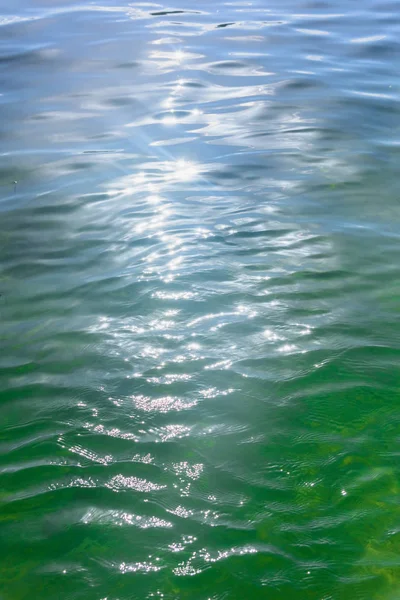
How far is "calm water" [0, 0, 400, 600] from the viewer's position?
271 centimetres

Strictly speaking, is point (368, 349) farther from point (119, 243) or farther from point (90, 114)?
point (90, 114)

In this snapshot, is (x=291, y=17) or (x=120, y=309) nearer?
(x=120, y=309)

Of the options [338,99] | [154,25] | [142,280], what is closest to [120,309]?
[142,280]

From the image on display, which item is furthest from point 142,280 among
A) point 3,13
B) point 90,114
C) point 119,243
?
point 3,13

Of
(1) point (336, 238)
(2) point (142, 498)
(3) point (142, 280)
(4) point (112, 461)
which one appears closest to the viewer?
(2) point (142, 498)

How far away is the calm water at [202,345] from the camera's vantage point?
8.89ft

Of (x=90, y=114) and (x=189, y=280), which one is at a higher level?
(x=90, y=114)

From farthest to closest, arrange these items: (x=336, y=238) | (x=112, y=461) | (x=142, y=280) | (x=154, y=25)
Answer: (x=154, y=25)
(x=336, y=238)
(x=142, y=280)
(x=112, y=461)

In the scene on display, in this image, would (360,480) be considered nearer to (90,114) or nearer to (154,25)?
(90,114)

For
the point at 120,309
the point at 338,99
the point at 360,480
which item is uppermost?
the point at 338,99

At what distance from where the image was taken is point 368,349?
12.6ft

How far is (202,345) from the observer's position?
3.89 meters

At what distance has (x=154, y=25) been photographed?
1180 centimetres

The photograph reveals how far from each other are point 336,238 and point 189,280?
1.27 m
